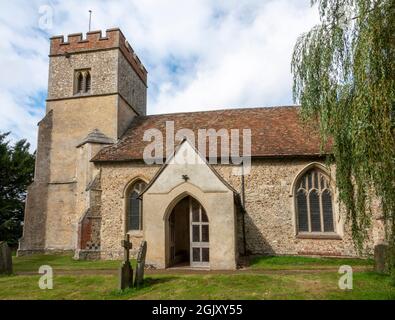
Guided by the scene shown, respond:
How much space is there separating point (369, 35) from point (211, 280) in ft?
25.1

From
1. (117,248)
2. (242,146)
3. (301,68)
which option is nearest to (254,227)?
(242,146)

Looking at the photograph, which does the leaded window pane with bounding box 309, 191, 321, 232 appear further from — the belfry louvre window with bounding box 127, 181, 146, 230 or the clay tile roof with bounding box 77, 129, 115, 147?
the clay tile roof with bounding box 77, 129, 115, 147

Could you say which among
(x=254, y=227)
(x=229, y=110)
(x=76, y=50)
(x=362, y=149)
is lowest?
(x=254, y=227)

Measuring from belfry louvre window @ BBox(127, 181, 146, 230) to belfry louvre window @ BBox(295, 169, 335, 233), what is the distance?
774cm

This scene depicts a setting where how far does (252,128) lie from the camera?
674 inches

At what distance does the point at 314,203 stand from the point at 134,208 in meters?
8.86

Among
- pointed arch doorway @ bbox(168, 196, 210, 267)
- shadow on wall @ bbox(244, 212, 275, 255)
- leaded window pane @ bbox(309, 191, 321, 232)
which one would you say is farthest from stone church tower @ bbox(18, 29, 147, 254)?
leaded window pane @ bbox(309, 191, 321, 232)

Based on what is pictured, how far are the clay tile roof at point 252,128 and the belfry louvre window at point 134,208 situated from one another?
1.54m

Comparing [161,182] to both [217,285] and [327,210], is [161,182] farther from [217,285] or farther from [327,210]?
[327,210]

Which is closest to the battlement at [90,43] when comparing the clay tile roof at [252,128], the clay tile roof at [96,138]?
the clay tile roof at [252,128]

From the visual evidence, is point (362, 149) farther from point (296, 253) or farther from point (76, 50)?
point (76, 50)

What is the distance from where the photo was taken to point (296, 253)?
14.2 m
